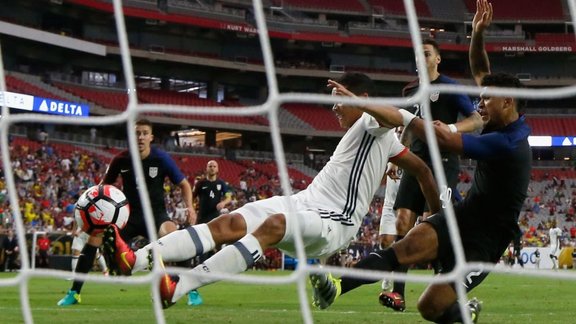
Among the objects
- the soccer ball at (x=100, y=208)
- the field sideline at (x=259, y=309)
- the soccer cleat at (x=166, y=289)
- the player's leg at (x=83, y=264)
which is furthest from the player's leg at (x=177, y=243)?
the player's leg at (x=83, y=264)

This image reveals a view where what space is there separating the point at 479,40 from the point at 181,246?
2431 mm

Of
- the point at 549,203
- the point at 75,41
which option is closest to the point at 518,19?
the point at 549,203

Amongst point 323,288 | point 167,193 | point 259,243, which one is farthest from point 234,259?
point 167,193

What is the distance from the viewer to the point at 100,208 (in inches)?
275

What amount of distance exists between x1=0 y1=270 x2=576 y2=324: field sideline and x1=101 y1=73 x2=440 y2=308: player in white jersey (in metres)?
1.14

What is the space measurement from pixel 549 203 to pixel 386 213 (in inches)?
1070

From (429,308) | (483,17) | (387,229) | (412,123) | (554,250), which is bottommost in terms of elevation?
(554,250)

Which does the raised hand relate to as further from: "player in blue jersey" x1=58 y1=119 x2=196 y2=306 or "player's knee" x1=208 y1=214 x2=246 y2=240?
"player in blue jersey" x1=58 y1=119 x2=196 y2=306

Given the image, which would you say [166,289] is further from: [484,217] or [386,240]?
[386,240]

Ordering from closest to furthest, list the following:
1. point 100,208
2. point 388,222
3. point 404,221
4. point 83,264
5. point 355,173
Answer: point 355,173 < point 100,208 < point 404,221 < point 83,264 < point 388,222

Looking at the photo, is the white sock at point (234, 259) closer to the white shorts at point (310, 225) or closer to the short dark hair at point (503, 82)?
the white shorts at point (310, 225)

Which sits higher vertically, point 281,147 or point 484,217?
point 281,147

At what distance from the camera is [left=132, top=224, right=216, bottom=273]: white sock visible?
192 inches

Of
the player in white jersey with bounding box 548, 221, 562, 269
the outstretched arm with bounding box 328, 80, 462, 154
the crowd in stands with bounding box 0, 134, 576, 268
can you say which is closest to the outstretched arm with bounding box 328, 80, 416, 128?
the outstretched arm with bounding box 328, 80, 462, 154
